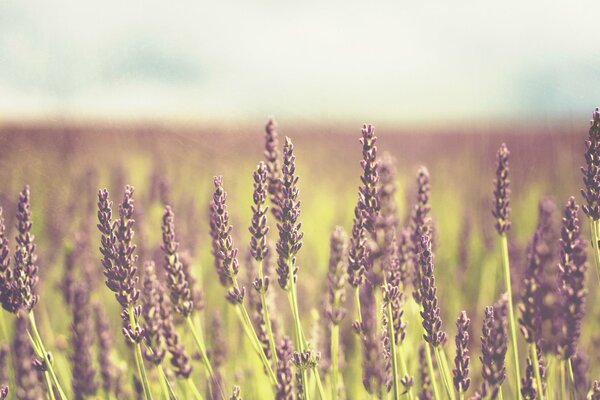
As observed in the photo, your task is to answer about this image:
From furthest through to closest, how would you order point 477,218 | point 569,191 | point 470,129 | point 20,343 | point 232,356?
point 470,129 → point 569,191 → point 477,218 → point 232,356 → point 20,343

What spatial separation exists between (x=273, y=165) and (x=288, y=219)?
0.90 ft

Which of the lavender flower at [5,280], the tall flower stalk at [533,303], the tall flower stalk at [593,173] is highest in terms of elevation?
the tall flower stalk at [593,173]

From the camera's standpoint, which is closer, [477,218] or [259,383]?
[259,383]

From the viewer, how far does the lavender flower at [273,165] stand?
5.53 ft

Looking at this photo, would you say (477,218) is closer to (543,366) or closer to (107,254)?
(543,366)

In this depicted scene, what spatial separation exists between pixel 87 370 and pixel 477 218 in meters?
3.76

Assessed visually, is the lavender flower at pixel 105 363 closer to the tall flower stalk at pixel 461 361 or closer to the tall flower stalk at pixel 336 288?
the tall flower stalk at pixel 336 288

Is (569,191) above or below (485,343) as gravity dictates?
above

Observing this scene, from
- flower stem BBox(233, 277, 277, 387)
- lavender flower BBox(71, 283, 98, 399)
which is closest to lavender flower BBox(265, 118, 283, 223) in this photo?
flower stem BBox(233, 277, 277, 387)

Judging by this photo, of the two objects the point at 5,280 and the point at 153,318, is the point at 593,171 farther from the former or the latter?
the point at 5,280

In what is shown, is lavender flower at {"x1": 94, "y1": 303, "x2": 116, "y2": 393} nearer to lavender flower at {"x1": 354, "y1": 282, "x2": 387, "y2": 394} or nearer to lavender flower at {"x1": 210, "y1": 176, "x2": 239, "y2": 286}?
lavender flower at {"x1": 210, "y1": 176, "x2": 239, "y2": 286}

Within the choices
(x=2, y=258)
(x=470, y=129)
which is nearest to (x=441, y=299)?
(x=2, y=258)

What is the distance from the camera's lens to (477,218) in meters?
4.84

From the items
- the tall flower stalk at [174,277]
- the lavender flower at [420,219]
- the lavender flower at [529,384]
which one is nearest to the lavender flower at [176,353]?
the tall flower stalk at [174,277]
